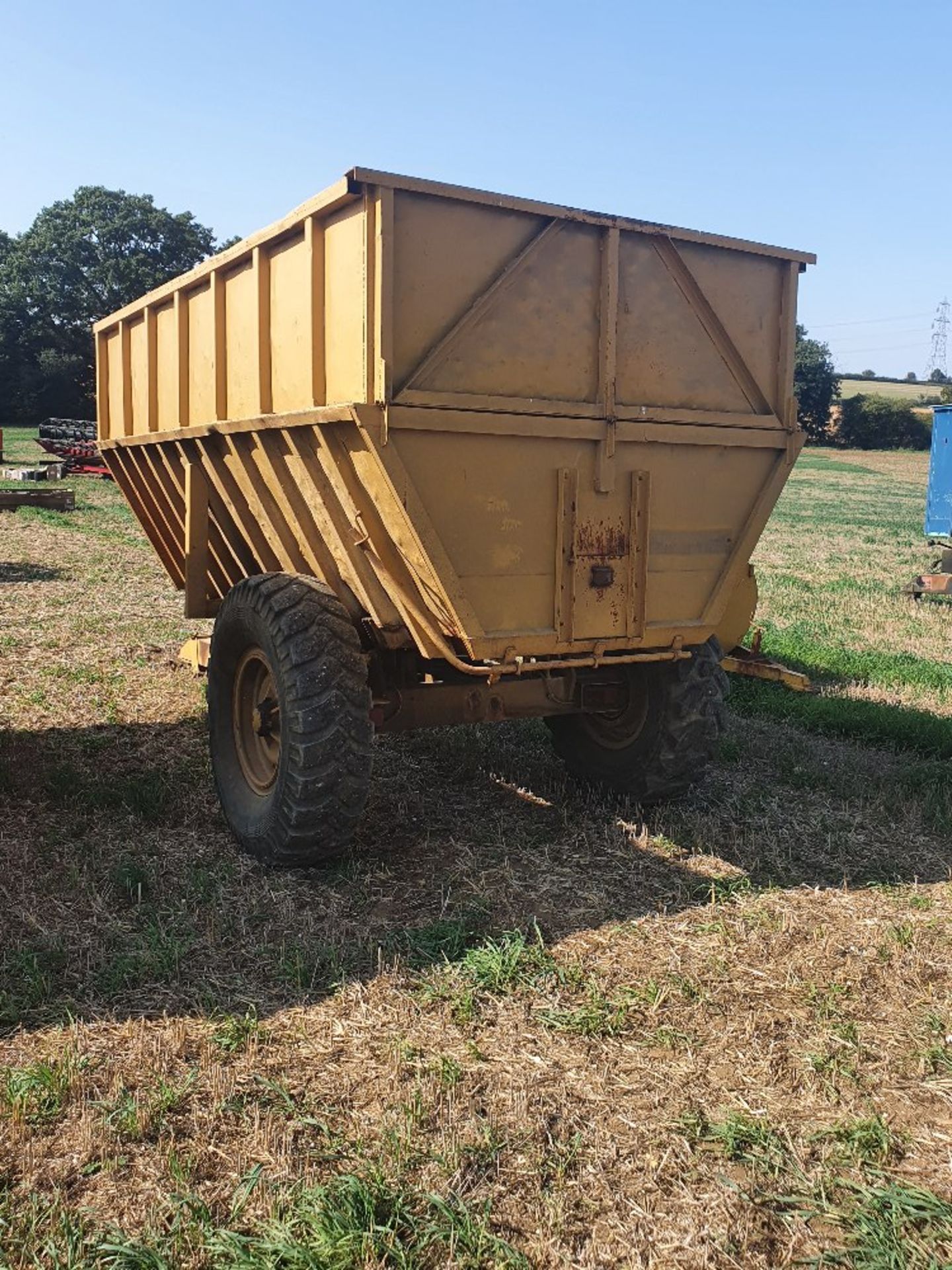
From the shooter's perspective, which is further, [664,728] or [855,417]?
[855,417]

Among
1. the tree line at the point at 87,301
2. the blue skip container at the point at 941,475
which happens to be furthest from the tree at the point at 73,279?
the blue skip container at the point at 941,475

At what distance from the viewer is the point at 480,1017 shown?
364 centimetres

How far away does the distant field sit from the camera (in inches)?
3359

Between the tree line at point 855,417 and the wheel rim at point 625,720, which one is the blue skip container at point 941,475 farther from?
the tree line at point 855,417

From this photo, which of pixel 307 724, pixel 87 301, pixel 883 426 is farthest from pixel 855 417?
pixel 307 724

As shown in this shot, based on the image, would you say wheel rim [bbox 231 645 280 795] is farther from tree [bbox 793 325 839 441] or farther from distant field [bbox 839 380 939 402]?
distant field [bbox 839 380 939 402]

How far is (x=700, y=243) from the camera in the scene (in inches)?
200

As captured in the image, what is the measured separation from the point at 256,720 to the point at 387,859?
102cm

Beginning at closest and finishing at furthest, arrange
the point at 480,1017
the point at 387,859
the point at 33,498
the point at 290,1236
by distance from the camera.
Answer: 1. the point at 290,1236
2. the point at 480,1017
3. the point at 387,859
4. the point at 33,498

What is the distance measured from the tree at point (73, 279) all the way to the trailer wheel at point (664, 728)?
180 ft

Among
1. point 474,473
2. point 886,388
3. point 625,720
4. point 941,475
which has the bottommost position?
point 625,720

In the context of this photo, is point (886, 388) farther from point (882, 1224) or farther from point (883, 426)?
point (882, 1224)

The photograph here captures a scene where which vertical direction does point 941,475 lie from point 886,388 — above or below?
below

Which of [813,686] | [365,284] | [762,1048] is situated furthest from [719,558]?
[813,686]
